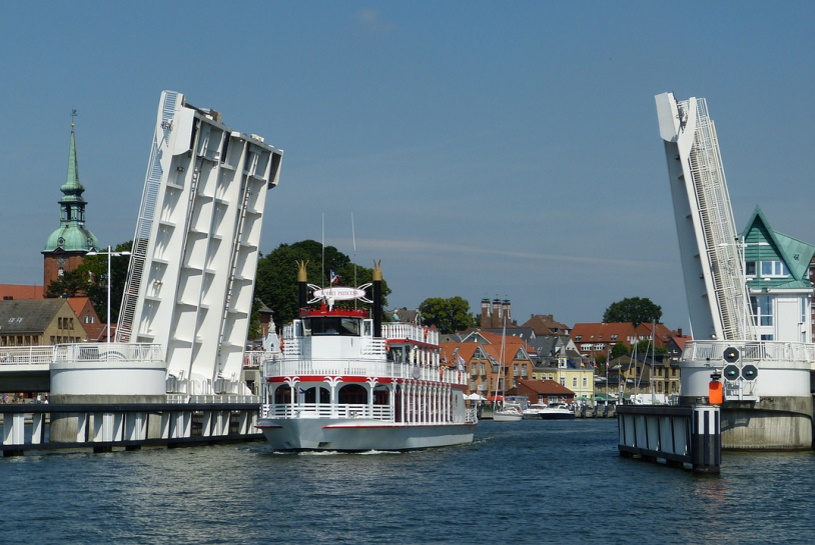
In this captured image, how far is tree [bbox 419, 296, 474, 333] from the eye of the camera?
5438 inches

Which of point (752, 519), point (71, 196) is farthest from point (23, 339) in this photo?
point (752, 519)

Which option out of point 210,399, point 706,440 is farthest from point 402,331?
point 706,440

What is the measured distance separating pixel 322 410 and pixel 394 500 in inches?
418

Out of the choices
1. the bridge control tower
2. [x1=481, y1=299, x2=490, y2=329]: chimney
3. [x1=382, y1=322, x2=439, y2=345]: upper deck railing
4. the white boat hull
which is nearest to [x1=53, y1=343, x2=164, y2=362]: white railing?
the white boat hull

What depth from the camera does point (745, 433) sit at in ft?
146

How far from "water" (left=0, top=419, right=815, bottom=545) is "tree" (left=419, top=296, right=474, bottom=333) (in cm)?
9194

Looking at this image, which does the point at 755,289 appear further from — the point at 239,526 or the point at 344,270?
the point at 344,270

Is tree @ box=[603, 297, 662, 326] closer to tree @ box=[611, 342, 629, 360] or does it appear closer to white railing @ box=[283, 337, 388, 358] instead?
tree @ box=[611, 342, 629, 360]

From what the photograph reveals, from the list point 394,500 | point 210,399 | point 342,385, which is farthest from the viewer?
point 210,399

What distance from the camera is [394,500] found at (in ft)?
107

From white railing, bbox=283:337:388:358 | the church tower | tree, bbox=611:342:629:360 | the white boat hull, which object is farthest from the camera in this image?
tree, bbox=611:342:629:360

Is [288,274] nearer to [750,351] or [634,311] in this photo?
[750,351]

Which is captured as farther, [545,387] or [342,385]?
[545,387]

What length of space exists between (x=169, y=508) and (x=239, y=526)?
3.22m
